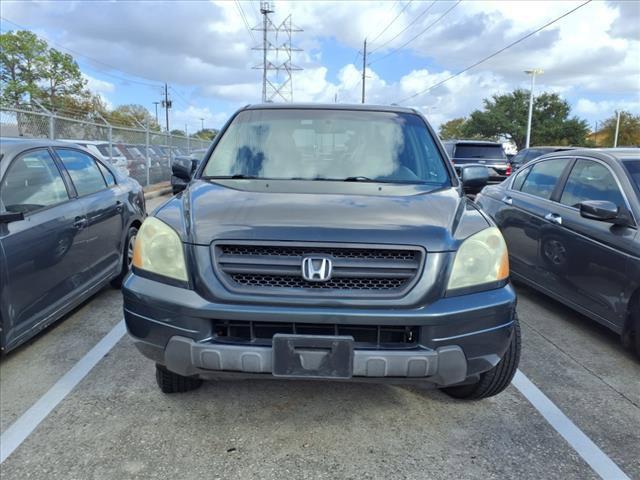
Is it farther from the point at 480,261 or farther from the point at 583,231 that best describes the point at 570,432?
the point at 583,231

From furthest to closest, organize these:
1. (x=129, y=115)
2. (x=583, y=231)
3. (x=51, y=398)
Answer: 1. (x=129, y=115)
2. (x=583, y=231)
3. (x=51, y=398)

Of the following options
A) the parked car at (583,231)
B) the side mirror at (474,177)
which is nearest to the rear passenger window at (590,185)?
the parked car at (583,231)

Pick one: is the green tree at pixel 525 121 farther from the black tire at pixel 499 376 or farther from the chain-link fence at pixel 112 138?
the black tire at pixel 499 376

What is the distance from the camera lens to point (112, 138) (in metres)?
14.5

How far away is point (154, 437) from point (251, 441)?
0.51 metres

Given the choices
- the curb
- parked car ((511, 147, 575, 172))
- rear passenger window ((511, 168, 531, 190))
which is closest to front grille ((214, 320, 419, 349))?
rear passenger window ((511, 168, 531, 190))

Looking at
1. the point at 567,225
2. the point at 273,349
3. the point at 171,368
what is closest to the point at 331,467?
the point at 273,349

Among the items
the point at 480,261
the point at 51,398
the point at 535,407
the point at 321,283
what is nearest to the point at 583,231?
the point at 535,407

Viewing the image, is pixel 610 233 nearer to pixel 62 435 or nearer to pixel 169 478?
pixel 169 478

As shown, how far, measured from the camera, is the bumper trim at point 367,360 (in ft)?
7.55

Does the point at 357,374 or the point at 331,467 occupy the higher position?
the point at 357,374

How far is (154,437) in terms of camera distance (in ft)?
8.92

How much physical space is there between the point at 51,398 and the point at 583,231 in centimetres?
404

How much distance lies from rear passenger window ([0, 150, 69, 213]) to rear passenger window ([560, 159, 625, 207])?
170 inches
